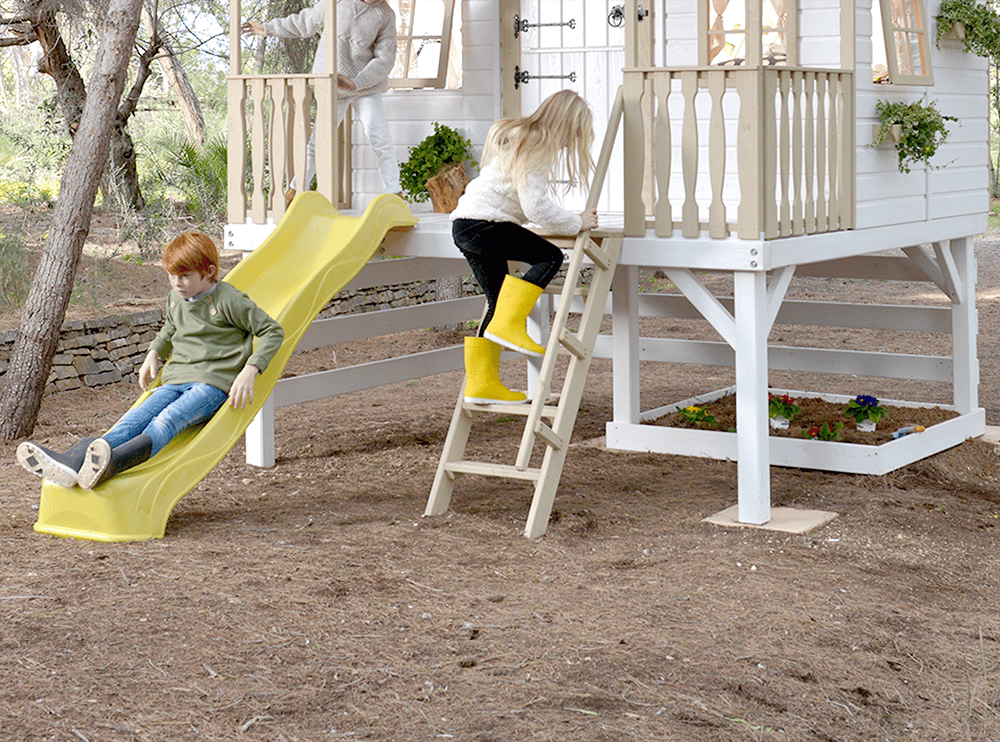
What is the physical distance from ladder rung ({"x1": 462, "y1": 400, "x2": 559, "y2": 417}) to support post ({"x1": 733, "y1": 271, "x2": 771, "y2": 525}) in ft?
3.31

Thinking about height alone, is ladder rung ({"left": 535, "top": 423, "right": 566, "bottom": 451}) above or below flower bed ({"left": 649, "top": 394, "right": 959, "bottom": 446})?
above

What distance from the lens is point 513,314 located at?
634 centimetres

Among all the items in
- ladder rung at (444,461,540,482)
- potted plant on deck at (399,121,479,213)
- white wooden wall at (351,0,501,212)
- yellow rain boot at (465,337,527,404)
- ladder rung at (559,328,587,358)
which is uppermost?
white wooden wall at (351,0,501,212)

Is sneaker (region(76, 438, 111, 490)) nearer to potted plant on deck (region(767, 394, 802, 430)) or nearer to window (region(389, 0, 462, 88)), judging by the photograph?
window (region(389, 0, 462, 88))

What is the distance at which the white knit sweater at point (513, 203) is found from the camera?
6.33m

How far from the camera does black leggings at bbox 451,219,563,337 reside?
21.4 feet

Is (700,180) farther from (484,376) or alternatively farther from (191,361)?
(191,361)

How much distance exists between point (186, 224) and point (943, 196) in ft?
33.0

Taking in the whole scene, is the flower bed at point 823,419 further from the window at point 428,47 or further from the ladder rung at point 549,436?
the window at point 428,47

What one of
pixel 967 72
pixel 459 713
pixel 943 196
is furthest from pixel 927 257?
pixel 459 713

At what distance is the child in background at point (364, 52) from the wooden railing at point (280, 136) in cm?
63

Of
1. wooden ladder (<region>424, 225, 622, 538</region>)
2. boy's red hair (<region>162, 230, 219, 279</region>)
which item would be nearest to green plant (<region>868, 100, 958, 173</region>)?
wooden ladder (<region>424, 225, 622, 538</region>)

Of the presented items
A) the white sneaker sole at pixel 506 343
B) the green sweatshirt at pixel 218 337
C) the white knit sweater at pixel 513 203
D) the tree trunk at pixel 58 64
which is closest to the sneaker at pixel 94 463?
the green sweatshirt at pixel 218 337

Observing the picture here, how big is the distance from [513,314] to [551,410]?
1.74 ft
